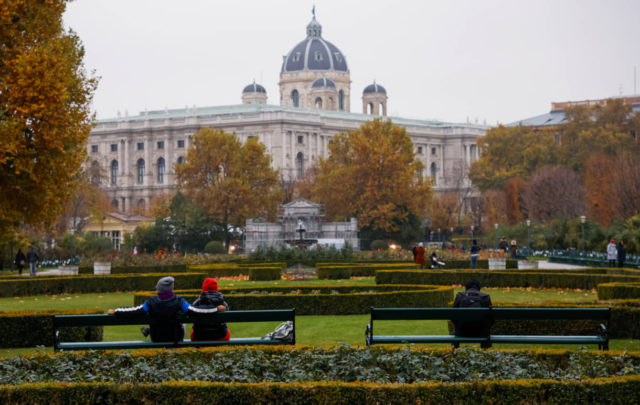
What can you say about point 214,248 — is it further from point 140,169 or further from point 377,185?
point 140,169

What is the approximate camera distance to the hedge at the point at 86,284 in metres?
22.6

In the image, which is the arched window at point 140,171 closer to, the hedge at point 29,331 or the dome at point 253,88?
the dome at point 253,88

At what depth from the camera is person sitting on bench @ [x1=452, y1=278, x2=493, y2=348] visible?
9188mm

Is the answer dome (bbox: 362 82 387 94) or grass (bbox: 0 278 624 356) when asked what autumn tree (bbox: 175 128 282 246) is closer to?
grass (bbox: 0 278 624 356)

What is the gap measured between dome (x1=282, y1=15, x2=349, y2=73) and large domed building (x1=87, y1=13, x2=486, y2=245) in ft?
11.2

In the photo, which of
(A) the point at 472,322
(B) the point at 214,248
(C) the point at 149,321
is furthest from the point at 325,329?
(B) the point at 214,248

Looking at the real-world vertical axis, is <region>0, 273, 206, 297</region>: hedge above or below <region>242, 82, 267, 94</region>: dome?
below

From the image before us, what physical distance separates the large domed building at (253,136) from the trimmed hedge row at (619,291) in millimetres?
69946

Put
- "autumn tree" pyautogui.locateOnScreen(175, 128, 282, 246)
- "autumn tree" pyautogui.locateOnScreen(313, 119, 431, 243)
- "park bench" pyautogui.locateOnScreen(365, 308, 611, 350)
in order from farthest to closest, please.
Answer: "autumn tree" pyautogui.locateOnScreen(175, 128, 282, 246), "autumn tree" pyautogui.locateOnScreen(313, 119, 431, 243), "park bench" pyautogui.locateOnScreen(365, 308, 611, 350)

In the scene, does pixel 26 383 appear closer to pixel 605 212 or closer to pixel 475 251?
pixel 475 251

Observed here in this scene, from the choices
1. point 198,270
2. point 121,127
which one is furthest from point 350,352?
point 121,127

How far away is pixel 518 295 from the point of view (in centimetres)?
2058

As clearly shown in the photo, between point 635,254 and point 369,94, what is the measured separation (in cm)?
8525

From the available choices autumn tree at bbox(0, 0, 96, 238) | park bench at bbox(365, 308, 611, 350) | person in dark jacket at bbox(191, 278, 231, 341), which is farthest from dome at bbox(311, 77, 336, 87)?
park bench at bbox(365, 308, 611, 350)
